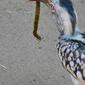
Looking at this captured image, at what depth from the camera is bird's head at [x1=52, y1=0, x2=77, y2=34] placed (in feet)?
12.0

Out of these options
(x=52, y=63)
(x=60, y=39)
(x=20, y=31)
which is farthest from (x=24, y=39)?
(x=60, y=39)

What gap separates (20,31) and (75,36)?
148cm

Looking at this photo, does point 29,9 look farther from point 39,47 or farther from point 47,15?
point 39,47

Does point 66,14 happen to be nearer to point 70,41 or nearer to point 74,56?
point 70,41

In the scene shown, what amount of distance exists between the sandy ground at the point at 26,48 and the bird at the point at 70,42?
0.65 metres

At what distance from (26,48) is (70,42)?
1.23m

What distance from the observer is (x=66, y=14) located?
3707 millimetres

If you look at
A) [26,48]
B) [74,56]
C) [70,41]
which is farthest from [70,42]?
[26,48]

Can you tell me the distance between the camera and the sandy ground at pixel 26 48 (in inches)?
169

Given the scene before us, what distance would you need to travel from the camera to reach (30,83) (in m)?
4.23

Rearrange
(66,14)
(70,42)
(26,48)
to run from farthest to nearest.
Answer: (26,48) < (66,14) < (70,42)

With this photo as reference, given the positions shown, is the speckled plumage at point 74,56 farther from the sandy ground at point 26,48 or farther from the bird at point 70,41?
the sandy ground at point 26,48

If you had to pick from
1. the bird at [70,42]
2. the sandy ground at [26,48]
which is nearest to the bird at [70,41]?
the bird at [70,42]

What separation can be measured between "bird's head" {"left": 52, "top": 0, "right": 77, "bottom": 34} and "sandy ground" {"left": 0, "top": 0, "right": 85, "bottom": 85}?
2.21ft
